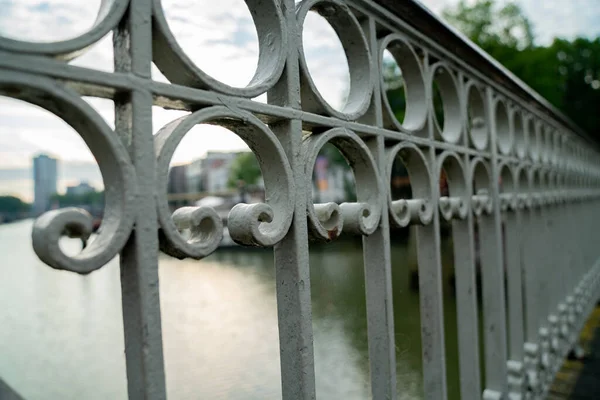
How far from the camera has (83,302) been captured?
7.80 m

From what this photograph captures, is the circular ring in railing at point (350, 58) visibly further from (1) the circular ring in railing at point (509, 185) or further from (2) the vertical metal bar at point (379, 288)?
(1) the circular ring in railing at point (509, 185)

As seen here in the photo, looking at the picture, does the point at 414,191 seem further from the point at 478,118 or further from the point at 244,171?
the point at 244,171

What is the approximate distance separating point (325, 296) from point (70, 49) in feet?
5.22

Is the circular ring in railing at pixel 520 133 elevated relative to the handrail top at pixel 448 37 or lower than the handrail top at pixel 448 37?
lower

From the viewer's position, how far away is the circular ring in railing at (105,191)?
0.55 m

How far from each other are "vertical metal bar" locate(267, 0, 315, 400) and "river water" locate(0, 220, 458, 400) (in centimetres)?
57

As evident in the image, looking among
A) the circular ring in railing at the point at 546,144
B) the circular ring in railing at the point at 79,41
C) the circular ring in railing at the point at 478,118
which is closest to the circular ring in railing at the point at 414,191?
the circular ring in railing at the point at 478,118

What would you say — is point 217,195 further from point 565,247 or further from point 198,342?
point 565,247

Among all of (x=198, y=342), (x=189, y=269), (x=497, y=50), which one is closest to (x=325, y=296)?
(x=198, y=342)

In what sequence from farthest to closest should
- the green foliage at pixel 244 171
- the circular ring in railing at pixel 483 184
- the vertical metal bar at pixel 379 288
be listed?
the green foliage at pixel 244 171, the circular ring in railing at pixel 483 184, the vertical metal bar at pixel 379 288

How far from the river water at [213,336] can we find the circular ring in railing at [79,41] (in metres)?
1.03

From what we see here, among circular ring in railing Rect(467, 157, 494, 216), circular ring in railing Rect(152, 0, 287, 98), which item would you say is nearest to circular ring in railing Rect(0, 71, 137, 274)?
circular ring in railing Rect(152, 0, 287, 98)

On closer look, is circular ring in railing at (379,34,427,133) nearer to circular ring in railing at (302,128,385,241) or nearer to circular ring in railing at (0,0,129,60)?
circular ring in railing at (302,128,385,241)

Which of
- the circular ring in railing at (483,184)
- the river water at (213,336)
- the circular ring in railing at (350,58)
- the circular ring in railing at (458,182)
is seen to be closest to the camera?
the circular ring in railing at (350,58)
